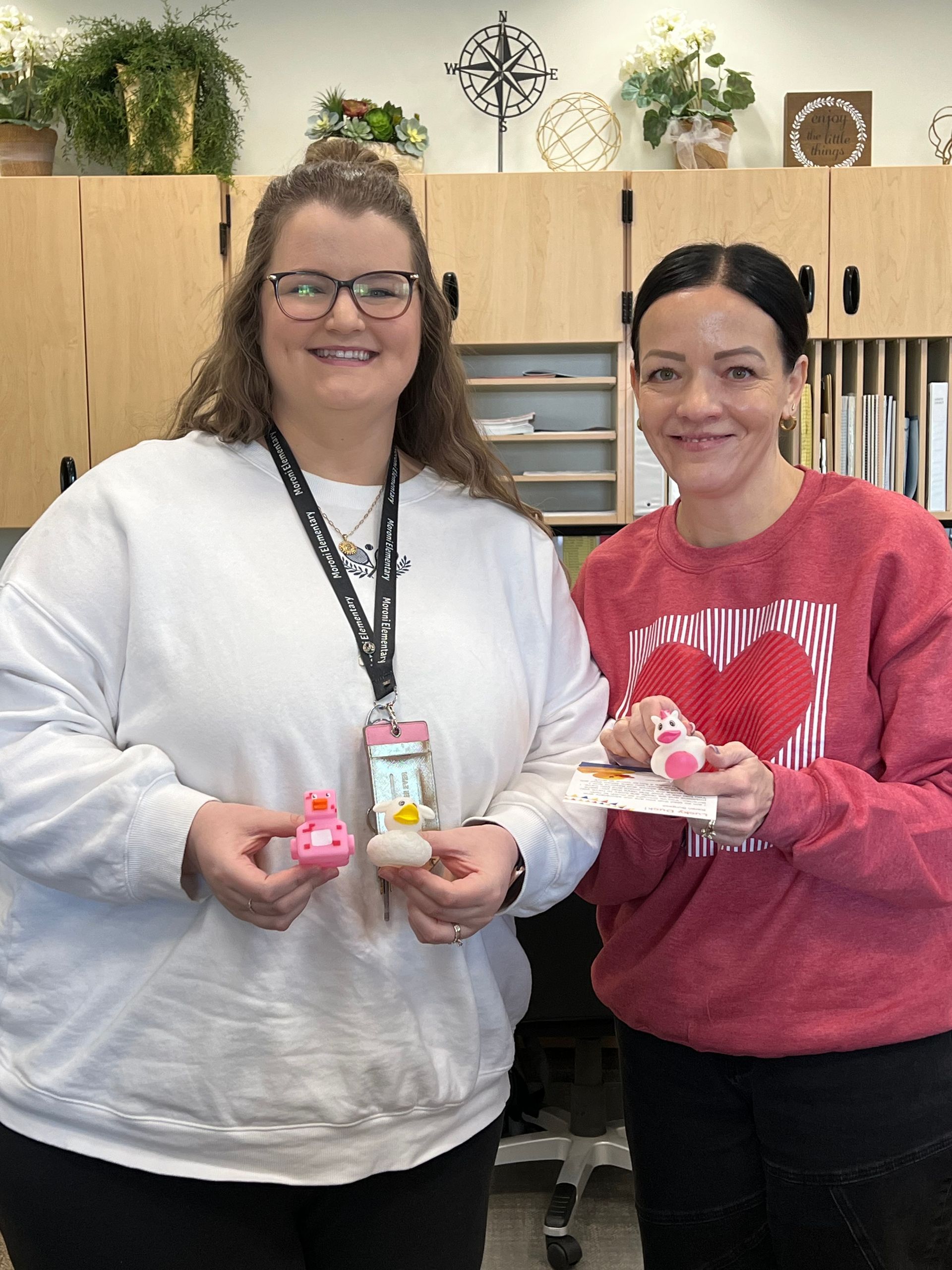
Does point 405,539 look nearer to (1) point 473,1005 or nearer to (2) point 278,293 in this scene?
(2) point 278,293

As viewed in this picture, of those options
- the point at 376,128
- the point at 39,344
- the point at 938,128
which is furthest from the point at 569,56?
the point at 39,344

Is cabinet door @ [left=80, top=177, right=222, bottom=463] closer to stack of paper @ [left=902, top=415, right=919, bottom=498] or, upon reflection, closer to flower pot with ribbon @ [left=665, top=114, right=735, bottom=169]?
flower pot with ribbon @ [left=665, top=114, right=735, bottom=169]

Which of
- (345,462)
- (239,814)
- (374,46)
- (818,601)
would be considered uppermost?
(374,46)

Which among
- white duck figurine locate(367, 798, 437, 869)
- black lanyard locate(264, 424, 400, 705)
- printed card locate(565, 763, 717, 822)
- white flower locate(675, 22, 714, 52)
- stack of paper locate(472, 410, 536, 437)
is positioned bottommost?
white duck figurine locate(367, 798, 437, 869)

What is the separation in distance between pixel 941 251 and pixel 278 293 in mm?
3064

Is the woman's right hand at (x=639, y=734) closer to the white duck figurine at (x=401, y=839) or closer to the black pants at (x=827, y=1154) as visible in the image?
the white duck figurine at (x=401, y=839)

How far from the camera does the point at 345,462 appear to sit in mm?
1270

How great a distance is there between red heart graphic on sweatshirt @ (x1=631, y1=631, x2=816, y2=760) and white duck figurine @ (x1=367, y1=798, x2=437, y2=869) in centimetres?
38

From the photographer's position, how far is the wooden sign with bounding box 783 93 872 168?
3721 millimetres

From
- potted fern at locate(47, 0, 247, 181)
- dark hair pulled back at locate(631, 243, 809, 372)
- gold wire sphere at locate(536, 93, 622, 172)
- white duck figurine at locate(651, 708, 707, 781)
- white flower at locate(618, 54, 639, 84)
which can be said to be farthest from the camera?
gold wire sphere at locate(536, 93, 622, 172)

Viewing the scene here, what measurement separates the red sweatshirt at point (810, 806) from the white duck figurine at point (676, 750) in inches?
4.1

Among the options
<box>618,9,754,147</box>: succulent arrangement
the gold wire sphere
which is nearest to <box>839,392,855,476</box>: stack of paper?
<box>618,9,754,147</box>: succulent arrangement

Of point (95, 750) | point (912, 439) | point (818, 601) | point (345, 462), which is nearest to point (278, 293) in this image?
point (345, 462)

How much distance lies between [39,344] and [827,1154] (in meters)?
3.40
